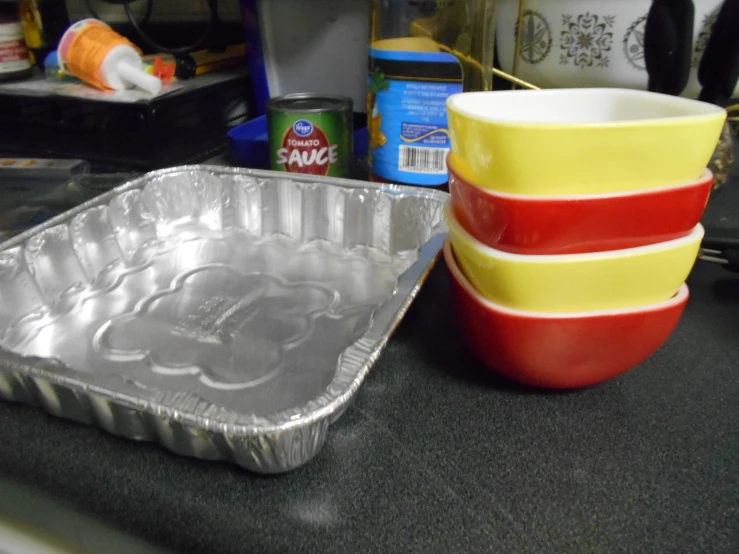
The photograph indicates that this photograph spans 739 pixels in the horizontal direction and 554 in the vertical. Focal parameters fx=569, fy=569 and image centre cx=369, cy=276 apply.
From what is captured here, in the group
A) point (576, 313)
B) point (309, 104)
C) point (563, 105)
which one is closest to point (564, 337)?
point (576, 313)

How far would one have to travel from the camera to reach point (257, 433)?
25cm

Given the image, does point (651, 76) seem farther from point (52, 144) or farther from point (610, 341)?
point (52, 144)

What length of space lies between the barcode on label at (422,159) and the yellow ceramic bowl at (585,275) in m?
0.26

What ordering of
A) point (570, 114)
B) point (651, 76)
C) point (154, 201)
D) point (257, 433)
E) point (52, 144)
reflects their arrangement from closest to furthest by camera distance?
point (257, 433), point (570, 114), point (651, 76), point (154, 201), point (52, 144)

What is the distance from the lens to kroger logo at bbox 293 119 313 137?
0.56 meters

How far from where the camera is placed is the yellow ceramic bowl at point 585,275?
27 cm

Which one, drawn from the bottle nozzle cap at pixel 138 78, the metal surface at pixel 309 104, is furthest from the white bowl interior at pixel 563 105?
the bottle nozzle cap at pixel 138 78

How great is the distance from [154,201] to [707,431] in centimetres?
50

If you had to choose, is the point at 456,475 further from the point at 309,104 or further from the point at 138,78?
the point at 138,78

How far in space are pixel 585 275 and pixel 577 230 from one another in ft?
0.08

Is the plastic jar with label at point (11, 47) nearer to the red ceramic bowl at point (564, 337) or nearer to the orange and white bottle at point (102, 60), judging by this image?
the orange and white bottle at point (102, 60)

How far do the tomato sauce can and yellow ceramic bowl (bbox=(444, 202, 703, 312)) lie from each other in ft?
1.06

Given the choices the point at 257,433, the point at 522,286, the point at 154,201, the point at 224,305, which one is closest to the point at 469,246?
the point at 522,286

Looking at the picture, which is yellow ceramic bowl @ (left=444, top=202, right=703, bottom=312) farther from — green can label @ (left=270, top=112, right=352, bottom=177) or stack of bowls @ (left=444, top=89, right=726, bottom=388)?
green can label @ (left=270, top=112, right=352, bottom=177)
